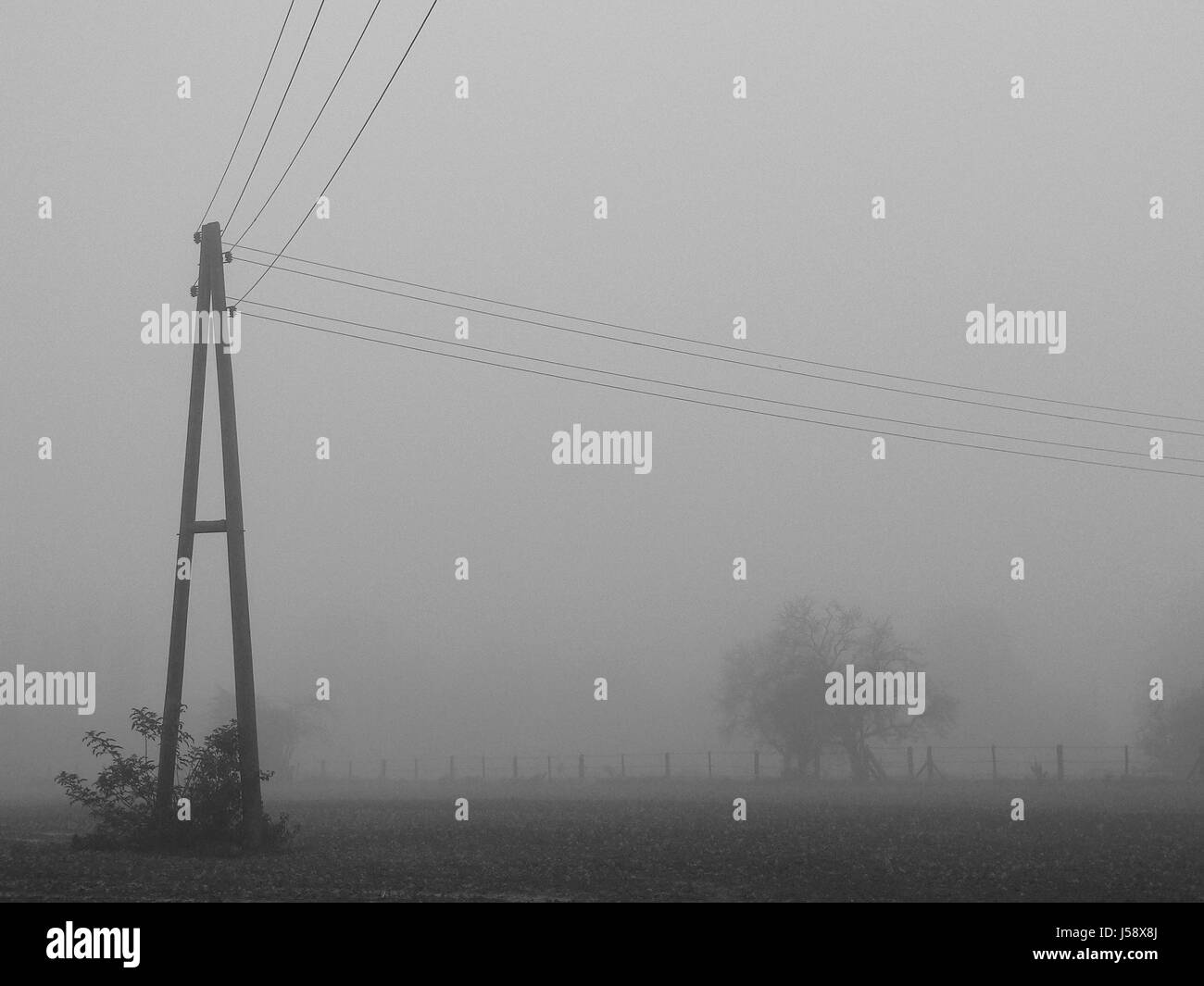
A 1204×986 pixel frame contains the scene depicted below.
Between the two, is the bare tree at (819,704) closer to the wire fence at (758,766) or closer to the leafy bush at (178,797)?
the wire fence at (758,766)

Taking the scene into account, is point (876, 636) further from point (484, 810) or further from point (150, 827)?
point (150, 827)

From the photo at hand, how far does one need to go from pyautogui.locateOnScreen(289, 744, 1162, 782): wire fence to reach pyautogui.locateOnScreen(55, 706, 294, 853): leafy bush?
40.8 m

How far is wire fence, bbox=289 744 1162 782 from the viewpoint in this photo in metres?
64.2

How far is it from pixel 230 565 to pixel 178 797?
443 cm

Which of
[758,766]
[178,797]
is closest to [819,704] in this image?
[758,766]

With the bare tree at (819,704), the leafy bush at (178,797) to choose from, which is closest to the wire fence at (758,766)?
the bare tree at (819,704)

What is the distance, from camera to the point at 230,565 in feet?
78.5

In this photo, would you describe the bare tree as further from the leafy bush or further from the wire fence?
the leafy bush

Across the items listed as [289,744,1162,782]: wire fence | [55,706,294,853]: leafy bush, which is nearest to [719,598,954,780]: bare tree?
[289,744,1162,782]: wire fence

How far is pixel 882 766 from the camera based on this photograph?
2557 inches

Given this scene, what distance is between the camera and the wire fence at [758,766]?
64.2 meters

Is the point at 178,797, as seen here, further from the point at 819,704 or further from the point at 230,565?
the point at 819,704
